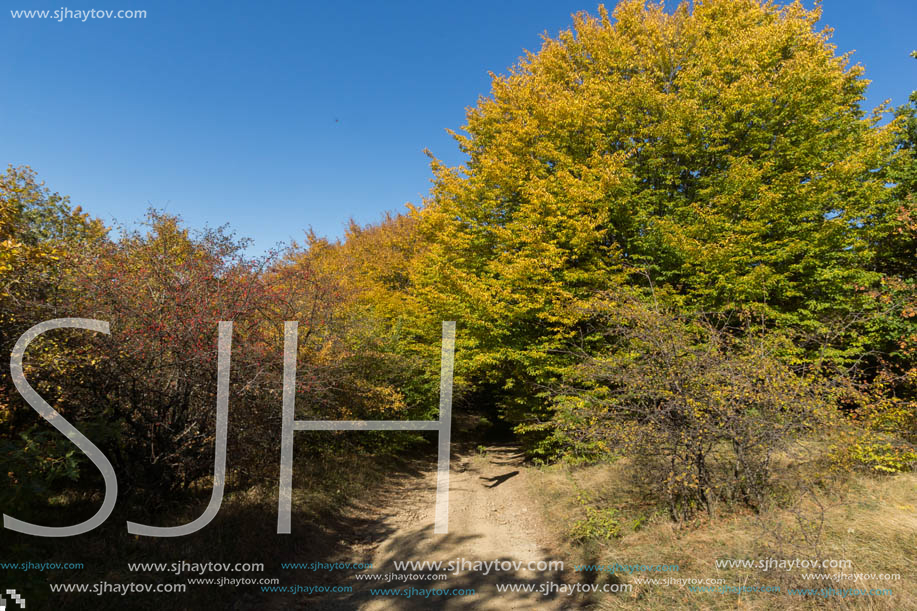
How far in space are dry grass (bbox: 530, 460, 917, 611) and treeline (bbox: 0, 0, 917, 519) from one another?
1.60 ft

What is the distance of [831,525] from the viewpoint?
5684 millimetres

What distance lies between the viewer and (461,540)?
796 cm

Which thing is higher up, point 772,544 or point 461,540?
point 772,544

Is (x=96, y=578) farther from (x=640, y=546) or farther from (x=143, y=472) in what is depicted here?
(x=640, y=546)

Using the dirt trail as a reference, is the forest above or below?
above

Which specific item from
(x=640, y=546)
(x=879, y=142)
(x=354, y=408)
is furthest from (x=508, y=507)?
(x=879, y=142)

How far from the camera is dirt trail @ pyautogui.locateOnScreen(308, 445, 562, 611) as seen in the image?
5.78m

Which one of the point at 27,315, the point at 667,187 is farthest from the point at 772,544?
the point at 667,187

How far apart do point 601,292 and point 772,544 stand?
5.19 meters

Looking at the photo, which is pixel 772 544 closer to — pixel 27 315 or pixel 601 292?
pixel 601 292

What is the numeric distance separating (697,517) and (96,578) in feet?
26.8

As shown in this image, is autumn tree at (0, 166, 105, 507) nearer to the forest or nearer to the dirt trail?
the forest
